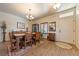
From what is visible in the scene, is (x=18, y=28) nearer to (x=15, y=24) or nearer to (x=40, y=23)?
(x=15, y=24)

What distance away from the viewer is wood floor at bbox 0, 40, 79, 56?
6.99 ft

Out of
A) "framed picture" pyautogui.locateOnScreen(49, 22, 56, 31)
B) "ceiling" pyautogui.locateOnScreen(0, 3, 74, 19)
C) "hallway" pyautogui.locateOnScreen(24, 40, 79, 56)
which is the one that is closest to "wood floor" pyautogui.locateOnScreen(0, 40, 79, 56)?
"hallway" pyautogui.locateOnScreen(24, 40, 79, 56)

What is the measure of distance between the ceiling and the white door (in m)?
0.30

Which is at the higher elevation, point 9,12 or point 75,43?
point 9,12

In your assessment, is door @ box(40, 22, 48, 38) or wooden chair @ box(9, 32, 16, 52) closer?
wooden chair @ box(9, 32, 16, 52)

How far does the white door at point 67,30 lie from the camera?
213 centimetres

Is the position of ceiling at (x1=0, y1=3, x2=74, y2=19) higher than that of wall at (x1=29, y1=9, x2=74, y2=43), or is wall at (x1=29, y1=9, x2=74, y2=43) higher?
ceiling at (x1=0, y1=3, x2=74, y2=19)

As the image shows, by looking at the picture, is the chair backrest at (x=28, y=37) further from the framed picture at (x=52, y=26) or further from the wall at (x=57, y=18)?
the framed picture at (x=52, y=26)

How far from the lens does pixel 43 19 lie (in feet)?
7.50

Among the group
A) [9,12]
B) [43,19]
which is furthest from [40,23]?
[9,12]

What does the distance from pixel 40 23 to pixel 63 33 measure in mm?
611

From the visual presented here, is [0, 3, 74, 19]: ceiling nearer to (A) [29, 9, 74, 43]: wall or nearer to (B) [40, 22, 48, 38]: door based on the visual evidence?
(A) [29, 9, 74, 43]: wall

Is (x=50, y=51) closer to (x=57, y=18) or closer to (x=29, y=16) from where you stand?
(x=57, y=18)

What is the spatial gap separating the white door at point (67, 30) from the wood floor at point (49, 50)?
0.21 m
